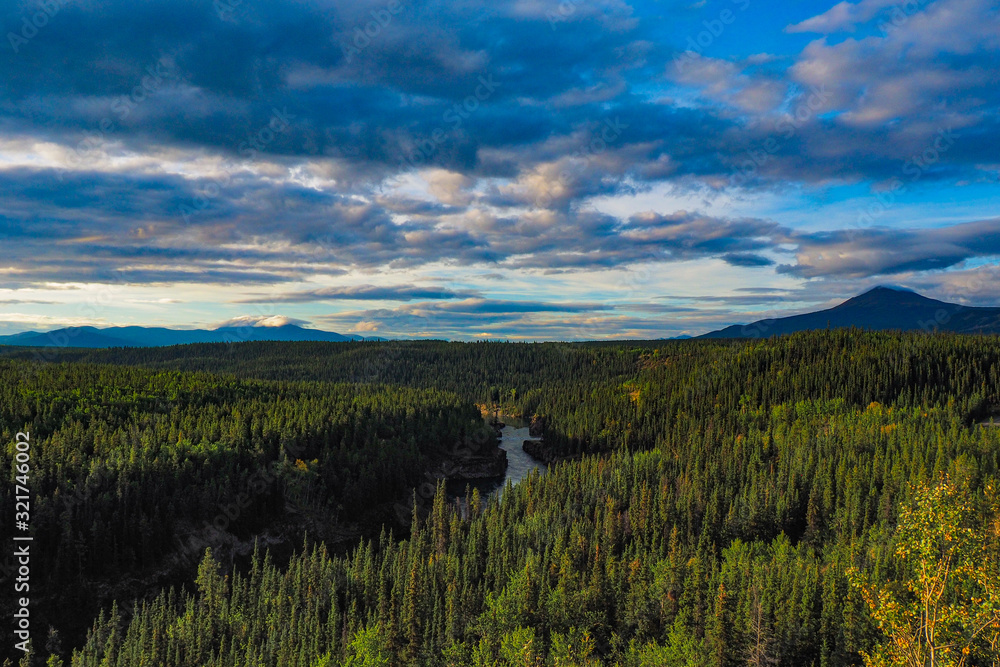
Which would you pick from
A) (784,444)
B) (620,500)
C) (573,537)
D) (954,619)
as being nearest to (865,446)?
(784,444)

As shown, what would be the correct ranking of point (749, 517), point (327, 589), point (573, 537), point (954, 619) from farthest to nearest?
point (749, 517)
point (573, 537)
point (327, 589)
point (954, 619)

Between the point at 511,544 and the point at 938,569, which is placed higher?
the point at 938,569

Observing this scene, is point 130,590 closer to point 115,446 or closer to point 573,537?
point 115,446

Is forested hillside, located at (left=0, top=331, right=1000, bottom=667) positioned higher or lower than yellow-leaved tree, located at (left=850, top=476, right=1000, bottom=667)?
lower

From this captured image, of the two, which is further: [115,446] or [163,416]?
[163,416]

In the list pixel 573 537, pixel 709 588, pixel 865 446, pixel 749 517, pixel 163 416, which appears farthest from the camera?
pixel 163 416

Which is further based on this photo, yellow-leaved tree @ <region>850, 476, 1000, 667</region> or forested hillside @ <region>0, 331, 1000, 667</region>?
forested hillside @ <region>0, 331, 1000, 667</region>

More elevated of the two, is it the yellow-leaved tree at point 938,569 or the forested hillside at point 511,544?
the yellow-leaved tree at point 938,569

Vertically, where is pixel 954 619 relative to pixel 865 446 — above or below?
above

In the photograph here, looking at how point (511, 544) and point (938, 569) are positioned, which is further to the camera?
point (511, 544)

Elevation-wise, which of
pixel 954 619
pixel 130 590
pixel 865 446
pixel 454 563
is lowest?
pixel 130 590

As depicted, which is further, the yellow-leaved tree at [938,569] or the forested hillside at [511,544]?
the forested hillside at [511,544]
